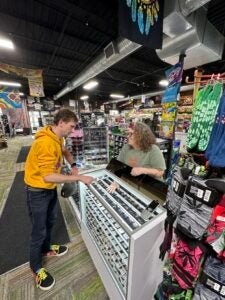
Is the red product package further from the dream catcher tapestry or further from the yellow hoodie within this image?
the dream catcher tapestry

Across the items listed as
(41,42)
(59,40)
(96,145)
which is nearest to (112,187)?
→ (96,145)

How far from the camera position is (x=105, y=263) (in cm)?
144

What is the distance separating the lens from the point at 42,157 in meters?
1.32

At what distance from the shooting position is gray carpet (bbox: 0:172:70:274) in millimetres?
1932

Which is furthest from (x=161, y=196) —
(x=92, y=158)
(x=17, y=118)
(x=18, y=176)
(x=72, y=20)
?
(x=17, y=118)

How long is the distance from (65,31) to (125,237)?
4875 mm

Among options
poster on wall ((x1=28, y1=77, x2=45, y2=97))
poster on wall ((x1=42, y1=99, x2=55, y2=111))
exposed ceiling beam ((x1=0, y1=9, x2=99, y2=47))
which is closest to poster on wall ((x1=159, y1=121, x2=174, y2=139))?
exposed ceiling beam ((x1=0, y1=9, x2=99, y2=47))

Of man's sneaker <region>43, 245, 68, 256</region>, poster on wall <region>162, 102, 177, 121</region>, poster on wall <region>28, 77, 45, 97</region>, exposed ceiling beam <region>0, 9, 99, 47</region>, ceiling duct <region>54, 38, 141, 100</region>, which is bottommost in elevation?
man's sneaker <region>43, 245, 68, 256</region>

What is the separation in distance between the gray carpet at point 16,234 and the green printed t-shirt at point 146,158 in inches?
61.2

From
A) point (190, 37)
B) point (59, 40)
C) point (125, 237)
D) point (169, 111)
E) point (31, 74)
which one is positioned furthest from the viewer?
point (31, 74)

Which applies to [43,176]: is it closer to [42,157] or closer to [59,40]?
[42,157]

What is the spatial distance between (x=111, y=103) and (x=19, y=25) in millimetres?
13935

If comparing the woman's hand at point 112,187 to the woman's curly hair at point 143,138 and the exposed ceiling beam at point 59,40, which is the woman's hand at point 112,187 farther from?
the exposed ceiling beam at point 59,40

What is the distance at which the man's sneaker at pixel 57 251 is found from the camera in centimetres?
198
